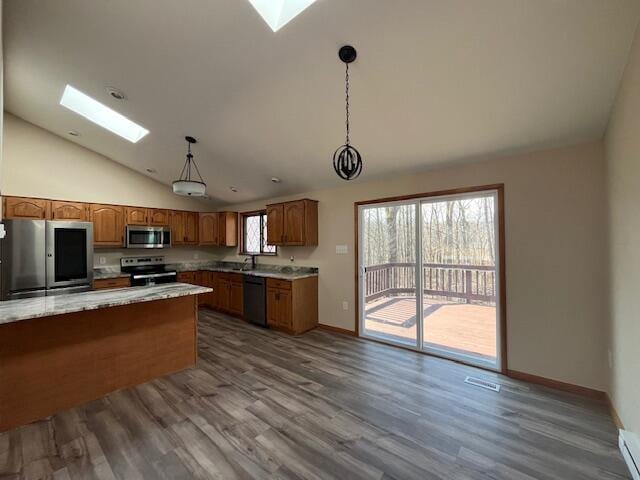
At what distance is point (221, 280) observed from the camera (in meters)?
5.48

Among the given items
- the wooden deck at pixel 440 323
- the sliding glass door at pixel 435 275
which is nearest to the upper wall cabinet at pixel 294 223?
the sliding glass door at pixel 435 275

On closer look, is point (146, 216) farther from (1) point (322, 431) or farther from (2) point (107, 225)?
(1) point (322, 431)

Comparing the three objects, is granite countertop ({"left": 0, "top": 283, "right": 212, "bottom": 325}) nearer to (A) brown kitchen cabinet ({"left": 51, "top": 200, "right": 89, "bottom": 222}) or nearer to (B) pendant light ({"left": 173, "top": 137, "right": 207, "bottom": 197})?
(B) pendant light ({"left": 173, "top": 137, "right": 207, "bottom": 197})

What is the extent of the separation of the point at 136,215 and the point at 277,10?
4.71 m

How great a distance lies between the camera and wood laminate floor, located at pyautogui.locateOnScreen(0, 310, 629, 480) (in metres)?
1.62

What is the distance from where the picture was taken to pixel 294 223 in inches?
175

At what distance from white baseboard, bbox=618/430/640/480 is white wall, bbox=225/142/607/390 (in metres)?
0.81

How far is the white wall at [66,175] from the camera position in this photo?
13.2 ft

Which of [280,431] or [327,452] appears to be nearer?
[327,452]

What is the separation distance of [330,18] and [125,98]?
2.64m

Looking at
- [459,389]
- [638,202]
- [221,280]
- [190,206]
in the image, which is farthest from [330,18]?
[190,206]

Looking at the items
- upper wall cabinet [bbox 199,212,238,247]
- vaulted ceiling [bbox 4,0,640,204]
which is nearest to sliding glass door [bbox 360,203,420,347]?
vaulted ceiling [bbox 4,0,640,204]

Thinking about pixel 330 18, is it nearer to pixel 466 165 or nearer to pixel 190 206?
pixel 466 165

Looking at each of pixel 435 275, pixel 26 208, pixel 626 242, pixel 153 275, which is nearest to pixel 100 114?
pixel 26 208
